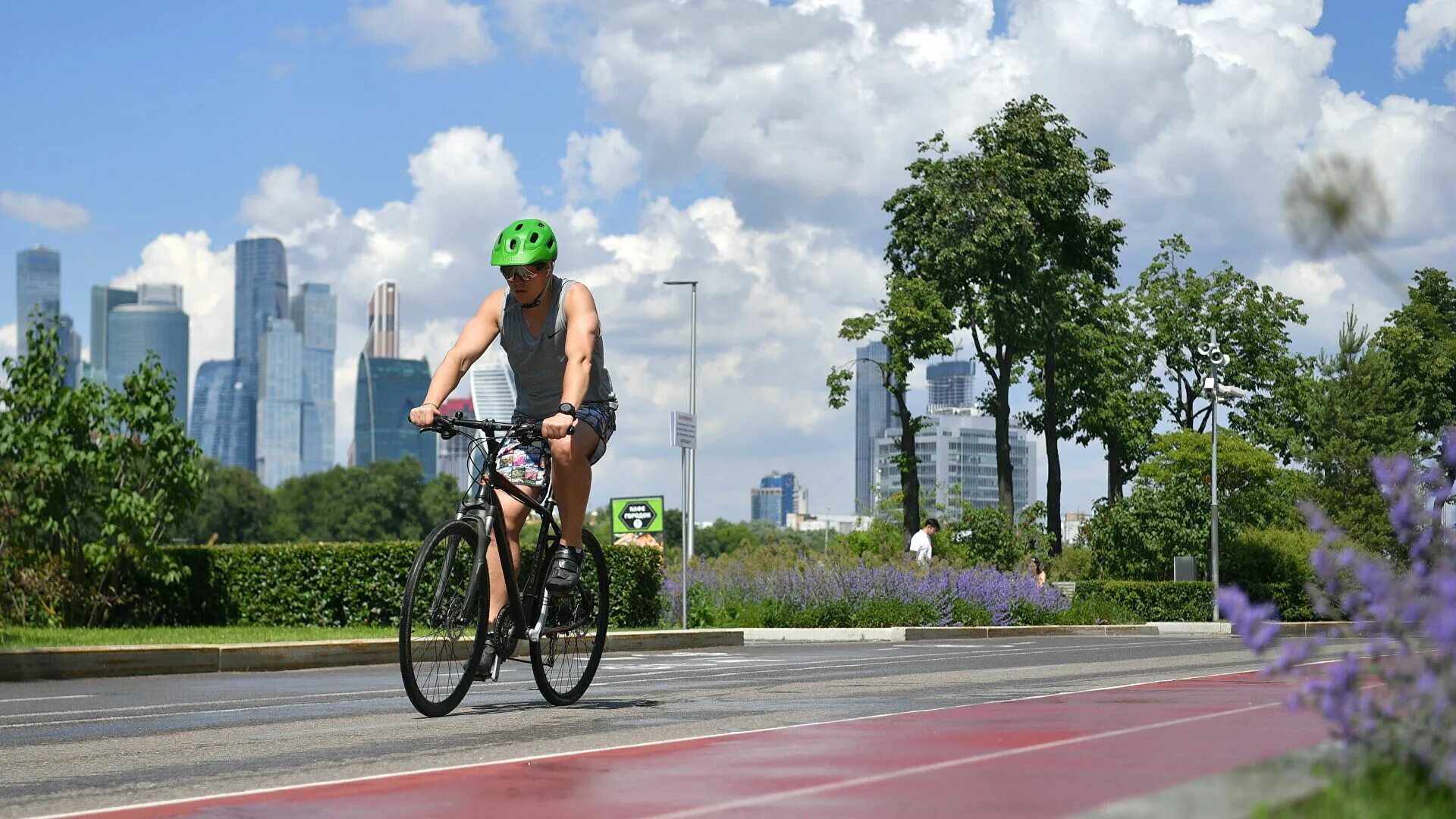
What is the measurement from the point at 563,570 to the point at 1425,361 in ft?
229

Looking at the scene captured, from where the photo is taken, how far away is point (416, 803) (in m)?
5.30

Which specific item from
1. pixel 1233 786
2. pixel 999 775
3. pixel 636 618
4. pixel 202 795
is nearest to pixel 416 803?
pixel 202 795

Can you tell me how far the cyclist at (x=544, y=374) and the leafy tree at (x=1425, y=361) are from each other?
66.6 meters

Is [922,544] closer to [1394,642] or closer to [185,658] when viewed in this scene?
[185,658]

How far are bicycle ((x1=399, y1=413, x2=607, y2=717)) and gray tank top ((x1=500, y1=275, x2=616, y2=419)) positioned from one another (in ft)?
0.81

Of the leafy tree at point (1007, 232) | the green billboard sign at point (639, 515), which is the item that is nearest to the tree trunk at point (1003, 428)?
the leafy tree at point (1007, 232)

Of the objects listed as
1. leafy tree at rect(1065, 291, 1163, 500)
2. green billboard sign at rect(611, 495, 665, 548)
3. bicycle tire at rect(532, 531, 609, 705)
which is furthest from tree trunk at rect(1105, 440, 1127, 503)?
bicycle tire at rect(532, 531, 609, 705)

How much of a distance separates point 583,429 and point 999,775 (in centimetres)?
351

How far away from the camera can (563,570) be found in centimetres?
858

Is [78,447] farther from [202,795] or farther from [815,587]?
[202,795]

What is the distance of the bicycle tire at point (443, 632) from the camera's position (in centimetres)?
778

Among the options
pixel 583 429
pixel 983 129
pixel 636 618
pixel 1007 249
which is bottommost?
pixel 636 618

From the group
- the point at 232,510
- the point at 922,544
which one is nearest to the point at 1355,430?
the point at 922,544

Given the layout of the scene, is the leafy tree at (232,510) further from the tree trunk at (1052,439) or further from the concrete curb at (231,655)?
the concrete curb at (231,655)
